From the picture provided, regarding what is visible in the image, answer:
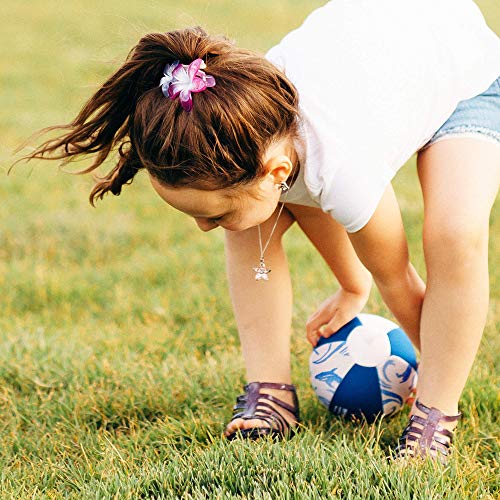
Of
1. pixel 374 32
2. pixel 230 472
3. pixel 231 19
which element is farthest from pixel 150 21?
pixel 230 472

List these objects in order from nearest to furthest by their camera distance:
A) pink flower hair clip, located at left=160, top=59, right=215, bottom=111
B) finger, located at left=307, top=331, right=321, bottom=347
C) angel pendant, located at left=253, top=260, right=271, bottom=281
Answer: pink flower hair clip, located at left=160, top=59, right=215, bottom=111, angel pendant, located at left=253, top=260, right=271, bottom=281, finger, located at left=307, top=331, right=321, bottom=347

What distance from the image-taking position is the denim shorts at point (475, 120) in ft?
8.28

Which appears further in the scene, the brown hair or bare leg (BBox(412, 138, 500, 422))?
bare leg (BBox(412, 138, 500, 422))

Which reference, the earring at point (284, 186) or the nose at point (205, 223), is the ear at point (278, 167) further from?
the nose at point (205, 223)

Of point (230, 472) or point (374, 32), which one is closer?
point (230, 472)

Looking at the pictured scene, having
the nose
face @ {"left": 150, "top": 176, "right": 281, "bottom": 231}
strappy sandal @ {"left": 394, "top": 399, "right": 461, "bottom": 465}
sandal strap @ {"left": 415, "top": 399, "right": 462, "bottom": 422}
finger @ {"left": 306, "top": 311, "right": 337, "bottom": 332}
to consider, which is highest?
face @ {"left": 150, "top": 176, "right": 281, "bottom": 231}

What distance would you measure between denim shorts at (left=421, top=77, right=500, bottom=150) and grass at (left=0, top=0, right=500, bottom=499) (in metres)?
0.72

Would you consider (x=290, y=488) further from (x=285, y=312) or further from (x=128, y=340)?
(x=128, y=340)

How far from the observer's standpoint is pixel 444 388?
252 centimetres

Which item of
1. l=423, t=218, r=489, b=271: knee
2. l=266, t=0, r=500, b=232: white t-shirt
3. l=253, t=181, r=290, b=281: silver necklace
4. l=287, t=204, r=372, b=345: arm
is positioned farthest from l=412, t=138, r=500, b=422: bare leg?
l=253, t=181, r=290, b=281: silver necklace

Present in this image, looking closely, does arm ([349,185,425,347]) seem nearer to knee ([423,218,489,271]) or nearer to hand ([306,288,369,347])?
knee ([423,218,489,271])

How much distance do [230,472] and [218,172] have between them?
772 millimetres

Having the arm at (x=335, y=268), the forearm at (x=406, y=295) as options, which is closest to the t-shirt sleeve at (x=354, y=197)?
the forearm at (x=406, y=295)

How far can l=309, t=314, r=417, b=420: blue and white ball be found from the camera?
2.78 meters
